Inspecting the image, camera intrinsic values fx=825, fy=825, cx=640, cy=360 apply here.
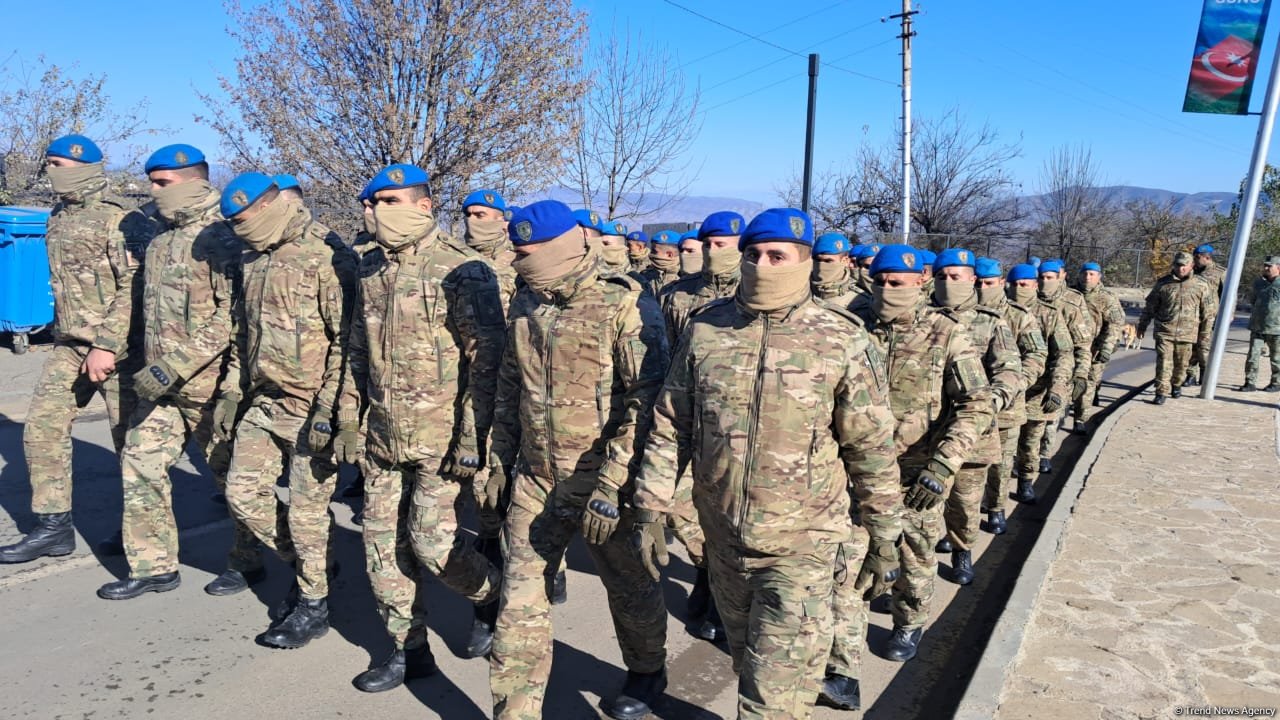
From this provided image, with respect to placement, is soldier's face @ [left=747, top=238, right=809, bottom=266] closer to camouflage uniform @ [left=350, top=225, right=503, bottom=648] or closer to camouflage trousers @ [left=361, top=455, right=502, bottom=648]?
camouflage uniform @ [left=350, top=225, right=503, bottom=648]

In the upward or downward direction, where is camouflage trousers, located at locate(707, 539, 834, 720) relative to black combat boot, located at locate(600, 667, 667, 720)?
upward

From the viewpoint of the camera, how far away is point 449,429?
383cm

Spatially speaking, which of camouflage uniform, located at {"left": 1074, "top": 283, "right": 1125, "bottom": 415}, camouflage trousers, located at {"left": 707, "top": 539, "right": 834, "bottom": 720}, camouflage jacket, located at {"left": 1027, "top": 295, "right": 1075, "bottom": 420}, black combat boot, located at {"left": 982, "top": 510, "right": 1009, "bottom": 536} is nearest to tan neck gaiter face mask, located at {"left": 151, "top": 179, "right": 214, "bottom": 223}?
camouflage trousers, located at {"left": 707, "top": 539, "right": 834, "bottom": 720}

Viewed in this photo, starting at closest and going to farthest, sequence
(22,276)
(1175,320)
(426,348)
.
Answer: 1. (426,348)
2. (1175,320)
3. (22,276)

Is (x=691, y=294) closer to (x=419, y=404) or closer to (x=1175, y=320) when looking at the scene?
(x=419, y=404)

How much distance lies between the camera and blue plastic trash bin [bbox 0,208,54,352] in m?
11.9

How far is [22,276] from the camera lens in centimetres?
1209

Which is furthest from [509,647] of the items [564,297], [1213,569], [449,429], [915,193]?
[915,193]

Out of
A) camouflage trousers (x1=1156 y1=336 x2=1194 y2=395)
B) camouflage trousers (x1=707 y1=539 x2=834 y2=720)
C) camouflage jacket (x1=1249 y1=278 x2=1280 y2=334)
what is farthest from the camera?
camouflage jacket (x1=1249 y1=278 x2=1280 y2=334)

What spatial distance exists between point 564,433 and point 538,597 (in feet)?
2.17

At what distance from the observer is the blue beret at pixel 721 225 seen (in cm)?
507

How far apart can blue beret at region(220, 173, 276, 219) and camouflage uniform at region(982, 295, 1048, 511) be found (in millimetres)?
4954

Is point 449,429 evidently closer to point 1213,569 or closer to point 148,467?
point 148,467

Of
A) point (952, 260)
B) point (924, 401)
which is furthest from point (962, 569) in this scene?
point (952, 260)
